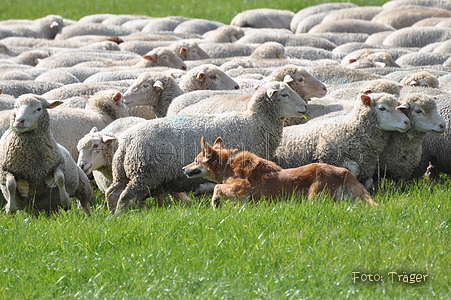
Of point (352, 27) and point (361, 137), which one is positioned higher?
point (361, 137)

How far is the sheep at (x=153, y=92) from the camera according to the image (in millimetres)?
8617

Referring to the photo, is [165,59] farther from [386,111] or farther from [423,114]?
[423,114]

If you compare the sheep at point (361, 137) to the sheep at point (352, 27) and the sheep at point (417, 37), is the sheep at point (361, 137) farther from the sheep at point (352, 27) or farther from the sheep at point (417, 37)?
the sheep at point (352, 27)

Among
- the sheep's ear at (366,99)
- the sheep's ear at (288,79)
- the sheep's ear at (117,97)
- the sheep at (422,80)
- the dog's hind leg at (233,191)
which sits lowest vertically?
the sheep at (422,80)

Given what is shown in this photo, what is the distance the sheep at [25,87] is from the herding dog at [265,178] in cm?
483

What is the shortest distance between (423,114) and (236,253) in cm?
300

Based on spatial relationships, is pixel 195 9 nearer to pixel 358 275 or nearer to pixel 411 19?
pixel 411 19

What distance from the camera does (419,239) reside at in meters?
4.61

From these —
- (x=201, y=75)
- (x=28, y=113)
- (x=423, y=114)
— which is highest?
(x=28, y=113)

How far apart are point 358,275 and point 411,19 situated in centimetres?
1629

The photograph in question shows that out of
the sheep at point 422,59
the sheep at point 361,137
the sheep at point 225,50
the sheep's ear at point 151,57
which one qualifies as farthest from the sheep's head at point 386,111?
the sheep at point 225,50

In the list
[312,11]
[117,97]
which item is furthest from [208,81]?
[312,11]

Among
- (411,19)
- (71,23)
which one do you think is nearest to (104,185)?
(411,19)

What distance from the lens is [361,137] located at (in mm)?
6746
